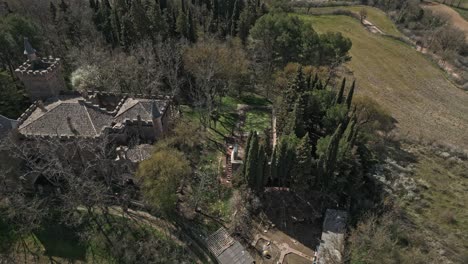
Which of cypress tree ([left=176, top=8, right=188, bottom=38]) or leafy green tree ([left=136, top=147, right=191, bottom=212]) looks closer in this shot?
leafy green tree ([left=136, top=147, right=191, bottom=212])

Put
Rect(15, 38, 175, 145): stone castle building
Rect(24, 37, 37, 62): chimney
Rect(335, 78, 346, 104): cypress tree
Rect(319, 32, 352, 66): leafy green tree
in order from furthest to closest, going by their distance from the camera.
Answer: Rect(319, 32, 352, 66): leafy green tree, Rect(335, 78, 346, 104): cypress tree, Rect(24, 37, 37, 62): chimney, Rect(15, 38, 175, 145): stone castle building

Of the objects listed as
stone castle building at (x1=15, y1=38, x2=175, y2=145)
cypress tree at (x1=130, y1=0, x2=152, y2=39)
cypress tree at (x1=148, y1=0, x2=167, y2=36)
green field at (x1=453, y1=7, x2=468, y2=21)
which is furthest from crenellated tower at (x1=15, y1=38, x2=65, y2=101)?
green field at (x1=453, y1=7, x2=468, y2=21)

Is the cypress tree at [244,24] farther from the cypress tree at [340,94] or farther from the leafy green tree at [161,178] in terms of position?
the leafy green tree at [161,178]

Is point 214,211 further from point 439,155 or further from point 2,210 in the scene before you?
point 439,155

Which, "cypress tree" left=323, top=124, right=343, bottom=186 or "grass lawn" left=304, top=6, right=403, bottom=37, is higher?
"grass lawn" left=304, top=6, right=403, bottom=37

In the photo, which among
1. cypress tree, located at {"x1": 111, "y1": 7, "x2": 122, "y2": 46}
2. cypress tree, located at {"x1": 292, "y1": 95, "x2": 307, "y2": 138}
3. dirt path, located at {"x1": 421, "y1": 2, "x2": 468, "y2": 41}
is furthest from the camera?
dirt path, located at {"x1": 421, "y1": 2, "x2": 468, "y2": 41}

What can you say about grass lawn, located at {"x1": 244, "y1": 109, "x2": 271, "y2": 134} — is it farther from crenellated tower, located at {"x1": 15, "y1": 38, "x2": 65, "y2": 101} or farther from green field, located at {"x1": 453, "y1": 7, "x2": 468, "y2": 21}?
green field, located at {"x1": 453, "y1": 7, "x2": 468, "y2": 21}

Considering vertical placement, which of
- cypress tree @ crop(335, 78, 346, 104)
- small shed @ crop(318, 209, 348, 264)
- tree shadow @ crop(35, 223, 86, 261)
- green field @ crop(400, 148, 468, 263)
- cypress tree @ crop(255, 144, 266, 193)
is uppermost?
cypress tree @ crop(335, 78, 346, 104)
